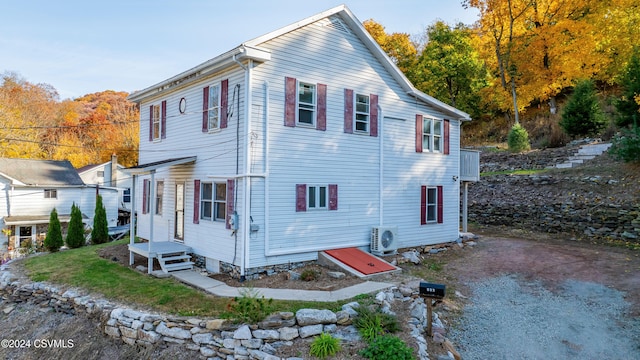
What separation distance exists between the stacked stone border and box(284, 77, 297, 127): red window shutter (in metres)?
5.28

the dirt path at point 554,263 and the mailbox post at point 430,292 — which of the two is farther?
the dirt path at point 554,263

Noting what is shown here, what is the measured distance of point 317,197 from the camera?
1122 centimetres

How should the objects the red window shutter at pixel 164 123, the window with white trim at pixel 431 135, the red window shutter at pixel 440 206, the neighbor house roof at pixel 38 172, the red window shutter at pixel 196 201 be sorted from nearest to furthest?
the red window shutter at pixel 196 201 < the red window shutter at pixel 164 123 < the window with white trim at pixel 431 135 < the red window shutter at pixel 440 206 < the neighbor house roof at pixel 38 172

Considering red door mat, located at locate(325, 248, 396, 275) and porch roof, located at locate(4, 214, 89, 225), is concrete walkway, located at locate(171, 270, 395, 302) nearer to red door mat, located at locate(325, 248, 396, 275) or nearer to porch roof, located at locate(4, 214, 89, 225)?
red door mat, located at locate(325, 248, 396, 275)

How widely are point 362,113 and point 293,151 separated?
9.89 ft

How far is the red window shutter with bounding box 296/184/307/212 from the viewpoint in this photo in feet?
35.4

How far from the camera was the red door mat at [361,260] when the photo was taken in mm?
10430

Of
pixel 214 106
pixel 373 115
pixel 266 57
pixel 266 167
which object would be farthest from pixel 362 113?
pixel 214 106

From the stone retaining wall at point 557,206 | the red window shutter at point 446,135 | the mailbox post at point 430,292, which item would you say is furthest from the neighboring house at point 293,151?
the stone retaining wall at point 557,206

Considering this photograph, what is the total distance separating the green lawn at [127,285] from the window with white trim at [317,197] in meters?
3.81

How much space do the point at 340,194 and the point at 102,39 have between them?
A: 18194mm

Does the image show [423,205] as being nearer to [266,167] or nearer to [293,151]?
[293,151]

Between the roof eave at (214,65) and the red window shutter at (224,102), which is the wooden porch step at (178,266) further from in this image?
the roof eave at (214,65)

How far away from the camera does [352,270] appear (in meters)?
10.2
